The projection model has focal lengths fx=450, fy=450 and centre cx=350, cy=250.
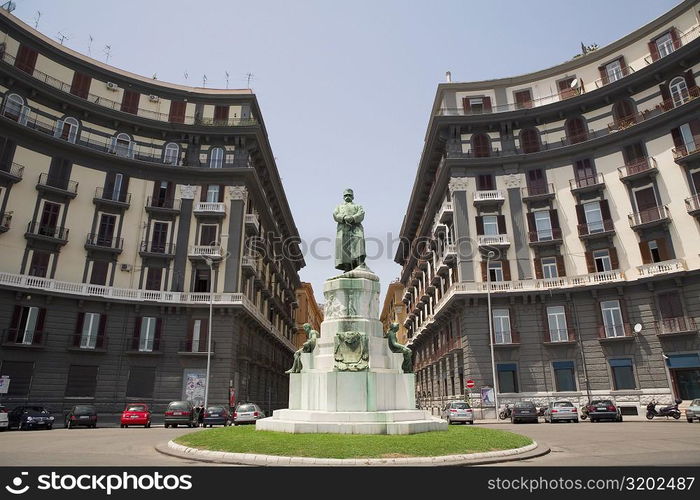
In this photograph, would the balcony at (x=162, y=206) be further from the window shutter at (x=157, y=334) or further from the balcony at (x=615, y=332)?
the balcony at (x=615, y=332)

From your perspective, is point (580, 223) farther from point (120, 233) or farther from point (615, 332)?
point (120, 233)

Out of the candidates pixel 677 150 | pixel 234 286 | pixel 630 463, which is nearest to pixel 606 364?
pixel 677 150

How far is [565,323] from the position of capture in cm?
3472

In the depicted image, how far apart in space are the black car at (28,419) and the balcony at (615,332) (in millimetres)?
36568

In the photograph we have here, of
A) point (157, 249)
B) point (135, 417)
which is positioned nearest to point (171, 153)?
point (157, 249)

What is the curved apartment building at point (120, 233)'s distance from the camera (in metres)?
32.6

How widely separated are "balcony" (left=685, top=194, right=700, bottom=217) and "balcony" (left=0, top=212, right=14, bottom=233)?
48.1 metres

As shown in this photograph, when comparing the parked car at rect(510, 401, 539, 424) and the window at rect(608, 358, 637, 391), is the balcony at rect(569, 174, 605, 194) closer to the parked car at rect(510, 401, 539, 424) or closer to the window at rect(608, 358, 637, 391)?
the window at rect(608, 358, 637, 391)

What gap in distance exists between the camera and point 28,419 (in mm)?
24516

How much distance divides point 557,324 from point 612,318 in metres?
3.84

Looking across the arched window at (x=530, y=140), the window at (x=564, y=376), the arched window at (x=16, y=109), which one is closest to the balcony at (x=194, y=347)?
the arched window at (x=16, y=109)

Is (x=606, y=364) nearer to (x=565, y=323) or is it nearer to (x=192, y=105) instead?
(x=565, y=323)

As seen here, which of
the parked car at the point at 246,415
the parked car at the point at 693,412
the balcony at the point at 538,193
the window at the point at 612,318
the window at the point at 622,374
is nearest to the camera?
the parked car at the point at 693,412

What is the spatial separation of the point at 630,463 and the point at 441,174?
111 feet
